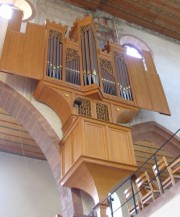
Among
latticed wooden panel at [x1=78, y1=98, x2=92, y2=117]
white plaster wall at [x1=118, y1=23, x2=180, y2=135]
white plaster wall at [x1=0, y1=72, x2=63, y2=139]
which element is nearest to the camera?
latticed wooden panel at [x1=78, y1=98, x2=92, y2=117]

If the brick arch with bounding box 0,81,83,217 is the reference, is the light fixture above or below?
above

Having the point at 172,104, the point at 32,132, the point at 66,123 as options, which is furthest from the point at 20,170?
the point at 172,104

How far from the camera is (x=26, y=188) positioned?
454 inches

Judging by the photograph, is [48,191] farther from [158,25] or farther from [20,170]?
[158,25]

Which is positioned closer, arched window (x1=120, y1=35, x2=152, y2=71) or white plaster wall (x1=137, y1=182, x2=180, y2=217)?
white plaster wall (x1=137, y1=182, x2=180, y2=217)

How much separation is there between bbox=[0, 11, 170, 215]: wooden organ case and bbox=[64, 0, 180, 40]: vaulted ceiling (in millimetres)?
3301

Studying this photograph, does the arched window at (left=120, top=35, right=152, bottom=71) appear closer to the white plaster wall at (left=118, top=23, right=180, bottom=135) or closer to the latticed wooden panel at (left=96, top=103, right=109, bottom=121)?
the white plaster wall at (left=118, top=23, right=180, bottom=135)

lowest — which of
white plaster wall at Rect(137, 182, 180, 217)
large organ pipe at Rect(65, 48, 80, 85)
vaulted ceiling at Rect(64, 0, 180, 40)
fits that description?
white plaster wall at Rect(137, 182, 180, 217)

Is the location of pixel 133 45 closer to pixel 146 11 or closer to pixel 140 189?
pixel 146 11

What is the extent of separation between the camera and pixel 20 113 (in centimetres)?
849

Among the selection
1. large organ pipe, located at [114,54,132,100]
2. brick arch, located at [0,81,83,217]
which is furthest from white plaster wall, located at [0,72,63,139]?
large organ pipe, located at [114,54,132,100]

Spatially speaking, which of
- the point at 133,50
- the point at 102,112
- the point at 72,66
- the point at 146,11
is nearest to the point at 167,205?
the point at 102,112

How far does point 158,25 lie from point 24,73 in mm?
8259

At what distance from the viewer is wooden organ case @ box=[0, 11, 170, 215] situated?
7.04m
